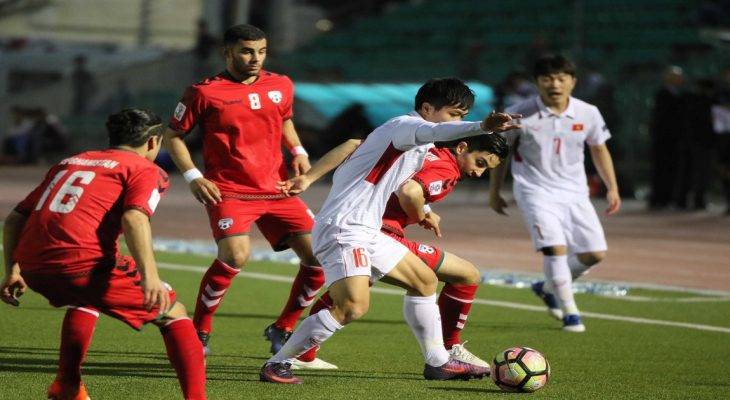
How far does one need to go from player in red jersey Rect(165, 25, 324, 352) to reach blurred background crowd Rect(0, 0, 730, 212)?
1440cm

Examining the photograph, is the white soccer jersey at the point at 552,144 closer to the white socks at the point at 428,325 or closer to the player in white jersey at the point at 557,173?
the player in white jersey at the point at 557,173

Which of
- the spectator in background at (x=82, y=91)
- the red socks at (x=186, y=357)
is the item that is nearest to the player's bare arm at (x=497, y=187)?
the red socks at (x=186, y=357)

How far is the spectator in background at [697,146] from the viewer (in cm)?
2264

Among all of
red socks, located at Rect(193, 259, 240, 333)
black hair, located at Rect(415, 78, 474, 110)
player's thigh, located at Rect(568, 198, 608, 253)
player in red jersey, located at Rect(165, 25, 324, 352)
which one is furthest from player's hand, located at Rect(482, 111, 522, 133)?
player's thigh, located at Rect(568, 198, 608, 253)

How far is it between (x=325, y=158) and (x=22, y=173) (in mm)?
24352

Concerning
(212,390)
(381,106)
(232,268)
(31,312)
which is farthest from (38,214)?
(381,106)

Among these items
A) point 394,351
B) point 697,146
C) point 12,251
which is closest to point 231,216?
point 394,351

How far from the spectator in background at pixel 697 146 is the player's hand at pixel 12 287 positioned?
17066 mm

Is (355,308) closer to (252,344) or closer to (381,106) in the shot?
(252,344)

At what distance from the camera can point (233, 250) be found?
29.6 feet

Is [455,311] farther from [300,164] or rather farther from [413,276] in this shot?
[300,164]

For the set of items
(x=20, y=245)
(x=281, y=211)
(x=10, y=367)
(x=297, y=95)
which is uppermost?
(x=20, y=245)

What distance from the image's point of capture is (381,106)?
98.5 feet

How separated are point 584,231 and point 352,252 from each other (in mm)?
3755
